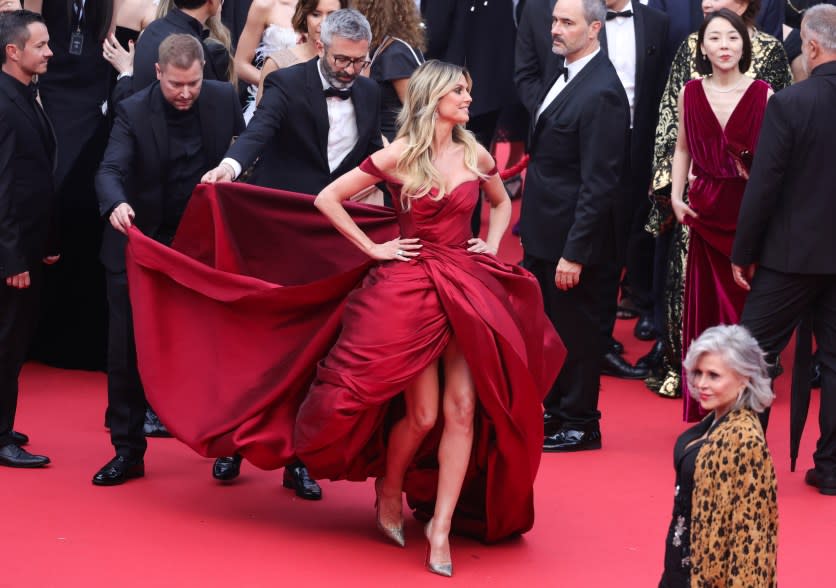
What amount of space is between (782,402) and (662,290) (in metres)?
0.93

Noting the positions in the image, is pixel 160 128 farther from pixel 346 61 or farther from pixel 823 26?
pixel 823 26

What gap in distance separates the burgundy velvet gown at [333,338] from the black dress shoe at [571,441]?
4.01ft

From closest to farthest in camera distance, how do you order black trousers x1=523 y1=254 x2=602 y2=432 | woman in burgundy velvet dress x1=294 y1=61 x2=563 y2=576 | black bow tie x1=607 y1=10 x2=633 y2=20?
woman in burgundy velvet dress x1=294 y1=61 x2=563 y2=576 < black trousers x1=523 y1=254 x2=602 y2=432 < black bow tie x1=607 y1=10 x2=633 y2=20

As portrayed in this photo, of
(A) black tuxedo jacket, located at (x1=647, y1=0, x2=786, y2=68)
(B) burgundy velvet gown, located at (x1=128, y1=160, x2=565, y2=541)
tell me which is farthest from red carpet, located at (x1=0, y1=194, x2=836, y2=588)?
(A) black tuxedo jacket, located at (x1=647, y1=0, x2=786, y2=68)

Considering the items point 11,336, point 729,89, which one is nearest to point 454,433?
point 11,336

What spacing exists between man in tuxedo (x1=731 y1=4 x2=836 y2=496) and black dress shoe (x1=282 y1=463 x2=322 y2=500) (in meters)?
1.94

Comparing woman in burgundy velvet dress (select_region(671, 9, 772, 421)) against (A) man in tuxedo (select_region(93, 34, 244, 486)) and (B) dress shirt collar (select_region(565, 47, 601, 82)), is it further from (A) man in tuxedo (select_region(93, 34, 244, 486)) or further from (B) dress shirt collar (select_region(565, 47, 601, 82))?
(A) man in tuxedo (select_region(93, 34, 244, 486))

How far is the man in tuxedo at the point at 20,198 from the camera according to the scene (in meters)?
6.51

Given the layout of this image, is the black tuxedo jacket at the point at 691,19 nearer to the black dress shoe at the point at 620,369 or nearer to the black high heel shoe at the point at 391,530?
the black dress shoe at the point at 620,369

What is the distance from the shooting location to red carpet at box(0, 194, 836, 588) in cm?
552

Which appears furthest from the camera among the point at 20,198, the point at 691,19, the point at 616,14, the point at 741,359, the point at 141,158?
the point at 691,19

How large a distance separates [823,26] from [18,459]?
384 cm

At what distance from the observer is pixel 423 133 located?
224 inches

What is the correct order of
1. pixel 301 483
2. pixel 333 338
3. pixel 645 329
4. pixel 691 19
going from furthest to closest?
1. pixel 645 329
2. pixel 691 19
3. pixel 301 483
4. pixel 333 338
